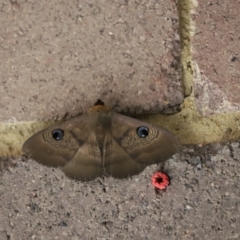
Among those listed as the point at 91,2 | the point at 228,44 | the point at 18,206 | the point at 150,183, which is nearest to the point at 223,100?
the point at 228,44

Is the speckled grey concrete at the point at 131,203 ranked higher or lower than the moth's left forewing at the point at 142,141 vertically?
lower

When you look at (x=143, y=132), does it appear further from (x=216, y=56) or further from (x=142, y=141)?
(x=216, y=56)

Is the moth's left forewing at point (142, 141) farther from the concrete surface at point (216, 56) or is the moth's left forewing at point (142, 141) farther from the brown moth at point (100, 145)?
the concrete surface at point (216, 56)

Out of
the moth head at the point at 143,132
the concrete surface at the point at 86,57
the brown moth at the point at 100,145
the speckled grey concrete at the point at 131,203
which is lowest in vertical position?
the speckled grey concrete at the point at 131,203

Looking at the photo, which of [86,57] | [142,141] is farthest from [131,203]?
[86,57]

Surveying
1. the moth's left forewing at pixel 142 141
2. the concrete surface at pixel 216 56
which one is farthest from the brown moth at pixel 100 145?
the concrete surface at pixel 216 56

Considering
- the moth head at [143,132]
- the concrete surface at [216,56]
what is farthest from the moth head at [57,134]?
the concrete surface at [216,56]

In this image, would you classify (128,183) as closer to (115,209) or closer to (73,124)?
(115,209)
